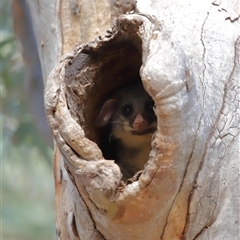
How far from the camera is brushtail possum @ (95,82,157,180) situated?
3.07m

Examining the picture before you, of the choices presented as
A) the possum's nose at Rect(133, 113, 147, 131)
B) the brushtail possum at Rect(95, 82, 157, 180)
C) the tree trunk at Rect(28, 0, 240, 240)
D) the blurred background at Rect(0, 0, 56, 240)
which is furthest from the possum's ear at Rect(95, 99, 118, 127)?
the blurred background at Rect(0, 0, 56, 240)

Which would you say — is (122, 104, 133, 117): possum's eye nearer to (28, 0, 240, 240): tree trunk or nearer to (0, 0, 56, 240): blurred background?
(28, 0, 240, 240): tree trunk

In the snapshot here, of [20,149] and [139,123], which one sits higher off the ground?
[139,123]

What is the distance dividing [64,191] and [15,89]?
116 inches

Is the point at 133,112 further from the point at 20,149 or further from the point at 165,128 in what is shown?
the point at 20,149

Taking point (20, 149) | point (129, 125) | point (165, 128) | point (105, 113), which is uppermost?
point (165, 128)

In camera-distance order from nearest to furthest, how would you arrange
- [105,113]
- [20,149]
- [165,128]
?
[165,128] → [105,113] → [20,149]

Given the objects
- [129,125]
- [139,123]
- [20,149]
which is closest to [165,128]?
[139,123]

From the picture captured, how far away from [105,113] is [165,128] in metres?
1.02

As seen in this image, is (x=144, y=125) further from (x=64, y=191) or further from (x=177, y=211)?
(x=177, y=211)

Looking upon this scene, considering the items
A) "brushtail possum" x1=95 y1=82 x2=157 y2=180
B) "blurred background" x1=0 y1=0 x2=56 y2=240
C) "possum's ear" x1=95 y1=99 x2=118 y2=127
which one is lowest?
"blurred background" x1=0 y1=0 x2=56 y2=240

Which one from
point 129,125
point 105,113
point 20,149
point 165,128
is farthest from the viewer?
point 20,149

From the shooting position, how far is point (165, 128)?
2039 millimetres

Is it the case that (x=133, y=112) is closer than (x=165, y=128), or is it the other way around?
(x=165, y=128)
